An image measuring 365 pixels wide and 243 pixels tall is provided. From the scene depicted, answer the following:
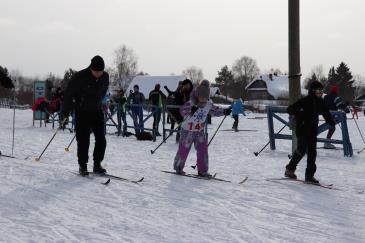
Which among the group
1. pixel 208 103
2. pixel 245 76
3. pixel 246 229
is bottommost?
pixel 246 229

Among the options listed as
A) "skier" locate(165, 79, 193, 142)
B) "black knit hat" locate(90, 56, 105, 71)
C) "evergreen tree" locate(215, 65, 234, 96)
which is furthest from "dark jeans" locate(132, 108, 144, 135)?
"evergreen tree" locate(215, 65, 234, 96)

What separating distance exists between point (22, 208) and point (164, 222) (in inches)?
52.7

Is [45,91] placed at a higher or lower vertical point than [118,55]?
lower

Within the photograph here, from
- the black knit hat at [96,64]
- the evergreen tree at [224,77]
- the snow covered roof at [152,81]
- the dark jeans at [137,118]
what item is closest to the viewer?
the black knit hat at [96,64]

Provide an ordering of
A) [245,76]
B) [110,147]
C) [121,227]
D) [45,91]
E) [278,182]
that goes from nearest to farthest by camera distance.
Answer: [121,227] → [278,182] → [110,147] → [45,91] → [245,76]

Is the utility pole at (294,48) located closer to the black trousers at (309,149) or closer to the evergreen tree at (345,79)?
the black trousers at (309,149)

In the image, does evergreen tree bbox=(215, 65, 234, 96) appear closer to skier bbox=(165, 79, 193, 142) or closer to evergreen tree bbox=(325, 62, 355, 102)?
evergreen tree bbox=(325, 62, 355, 102)

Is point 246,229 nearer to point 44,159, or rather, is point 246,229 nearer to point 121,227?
point 121,227

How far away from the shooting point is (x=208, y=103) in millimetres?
7000

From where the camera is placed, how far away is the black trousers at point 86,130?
20.9 ft

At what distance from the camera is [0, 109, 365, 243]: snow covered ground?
4004mm

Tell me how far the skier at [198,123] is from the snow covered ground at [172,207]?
390 mm

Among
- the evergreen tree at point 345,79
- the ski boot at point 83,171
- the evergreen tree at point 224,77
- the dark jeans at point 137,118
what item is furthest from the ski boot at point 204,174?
the evergreen tree at point 224,77

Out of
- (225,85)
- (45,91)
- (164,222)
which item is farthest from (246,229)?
(225,85)
